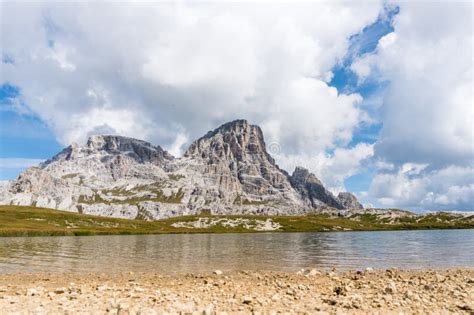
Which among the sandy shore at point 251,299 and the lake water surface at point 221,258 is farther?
the lake water surface at point 221,258

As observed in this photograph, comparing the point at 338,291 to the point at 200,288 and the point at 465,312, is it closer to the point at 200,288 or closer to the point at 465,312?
the point at 465,312

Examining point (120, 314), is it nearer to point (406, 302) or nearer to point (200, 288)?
point (200, 288)

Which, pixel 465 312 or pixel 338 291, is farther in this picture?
pixel 338 291

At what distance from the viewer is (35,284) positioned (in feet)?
96.6

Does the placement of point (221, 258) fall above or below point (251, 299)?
below

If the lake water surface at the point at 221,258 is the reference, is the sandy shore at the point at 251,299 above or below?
above

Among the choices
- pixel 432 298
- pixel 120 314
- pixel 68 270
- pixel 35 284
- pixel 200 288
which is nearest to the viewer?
pixel 120 314

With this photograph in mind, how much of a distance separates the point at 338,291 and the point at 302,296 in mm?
2573

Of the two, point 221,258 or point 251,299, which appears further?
point 221,258

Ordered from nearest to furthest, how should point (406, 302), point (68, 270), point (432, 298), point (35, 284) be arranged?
point (406, 302), point (432, 298), point (35, 284), point (68, 270)

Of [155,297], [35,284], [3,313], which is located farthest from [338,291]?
[35,284]

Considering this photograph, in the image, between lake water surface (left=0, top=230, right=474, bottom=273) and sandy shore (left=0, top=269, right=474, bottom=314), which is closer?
sandy shore (left=0, top=269, right=474, bottom=314)

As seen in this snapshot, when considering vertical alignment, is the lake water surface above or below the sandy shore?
below

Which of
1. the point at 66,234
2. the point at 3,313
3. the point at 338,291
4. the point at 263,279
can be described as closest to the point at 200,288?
the point at 263,279
